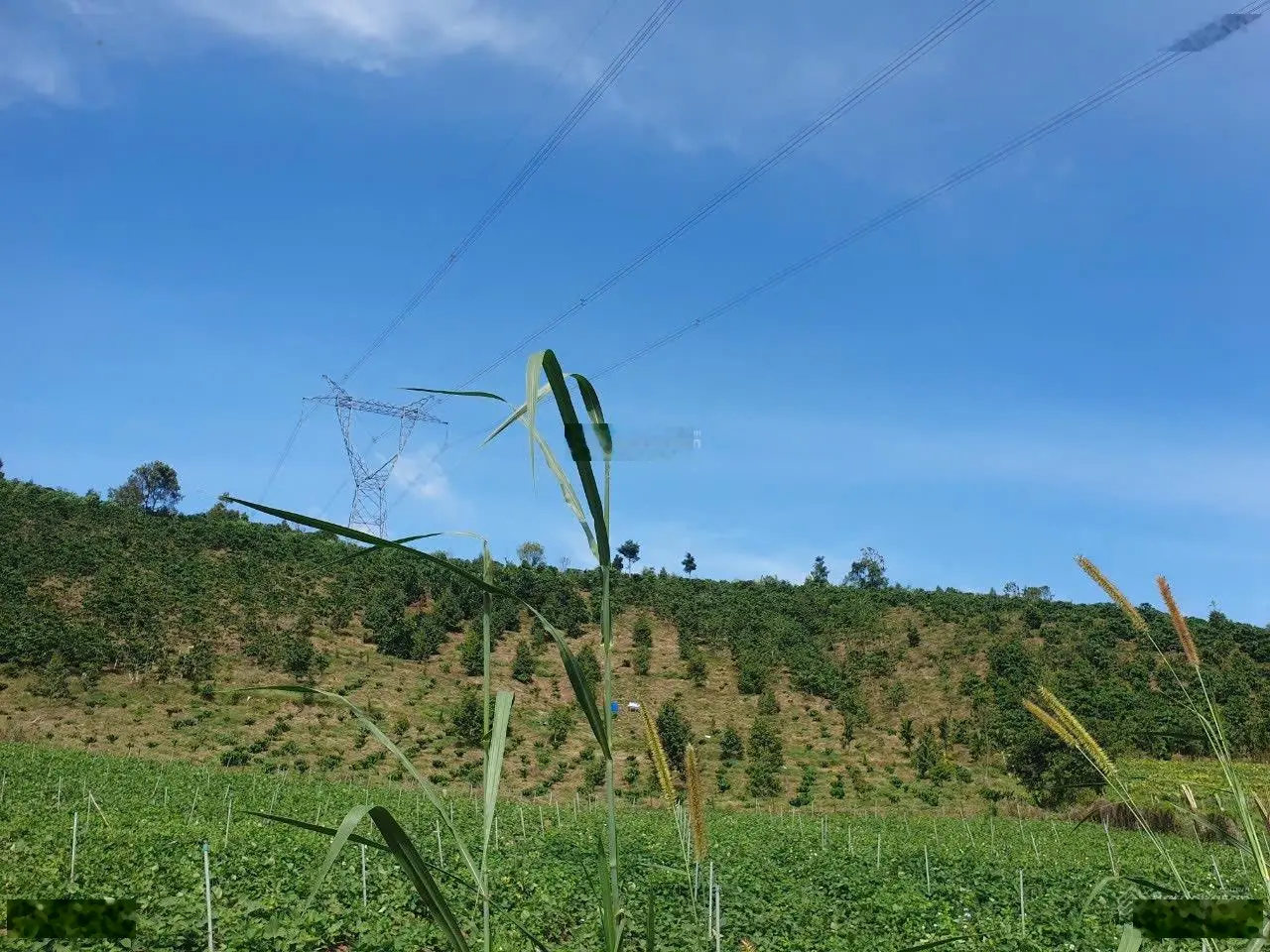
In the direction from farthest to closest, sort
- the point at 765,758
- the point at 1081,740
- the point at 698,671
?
the point at 698,671 → the point at 765,758 → the point at 1081,740

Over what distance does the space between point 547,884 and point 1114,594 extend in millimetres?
6294

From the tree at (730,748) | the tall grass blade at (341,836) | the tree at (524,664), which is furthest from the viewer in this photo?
the tree at (524,664)

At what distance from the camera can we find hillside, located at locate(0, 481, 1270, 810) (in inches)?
1069

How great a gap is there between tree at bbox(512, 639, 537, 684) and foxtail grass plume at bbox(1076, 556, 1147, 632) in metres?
32.3

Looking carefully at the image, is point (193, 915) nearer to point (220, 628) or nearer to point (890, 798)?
point (890, 798)

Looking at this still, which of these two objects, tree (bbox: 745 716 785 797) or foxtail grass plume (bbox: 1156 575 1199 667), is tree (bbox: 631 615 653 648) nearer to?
tree (bbox: 745 716 785 797)

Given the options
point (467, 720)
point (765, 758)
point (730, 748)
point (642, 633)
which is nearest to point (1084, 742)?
point (467, 720)

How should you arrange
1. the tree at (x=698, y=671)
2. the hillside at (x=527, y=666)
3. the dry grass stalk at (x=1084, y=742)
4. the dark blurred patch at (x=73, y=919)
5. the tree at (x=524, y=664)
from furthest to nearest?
1. the tree at (x=698, y=671)
2. the tree at (x=524, y=664)
3. the hillside at (x=527, y=666)
4. the dry grass stalk at (x=1084, y=742)
5. the dark blurred patch at (x=73, y=919)

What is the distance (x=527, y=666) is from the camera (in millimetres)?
34031

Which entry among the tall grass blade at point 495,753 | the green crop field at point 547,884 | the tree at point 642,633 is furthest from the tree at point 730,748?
the tall grass blade at point 495,753

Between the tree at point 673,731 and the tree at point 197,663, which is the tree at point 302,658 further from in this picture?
the tree at point 673,731

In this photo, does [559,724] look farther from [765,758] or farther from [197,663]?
[197,663]

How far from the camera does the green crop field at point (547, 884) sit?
226 inches

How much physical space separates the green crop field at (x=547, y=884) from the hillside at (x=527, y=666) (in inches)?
474
